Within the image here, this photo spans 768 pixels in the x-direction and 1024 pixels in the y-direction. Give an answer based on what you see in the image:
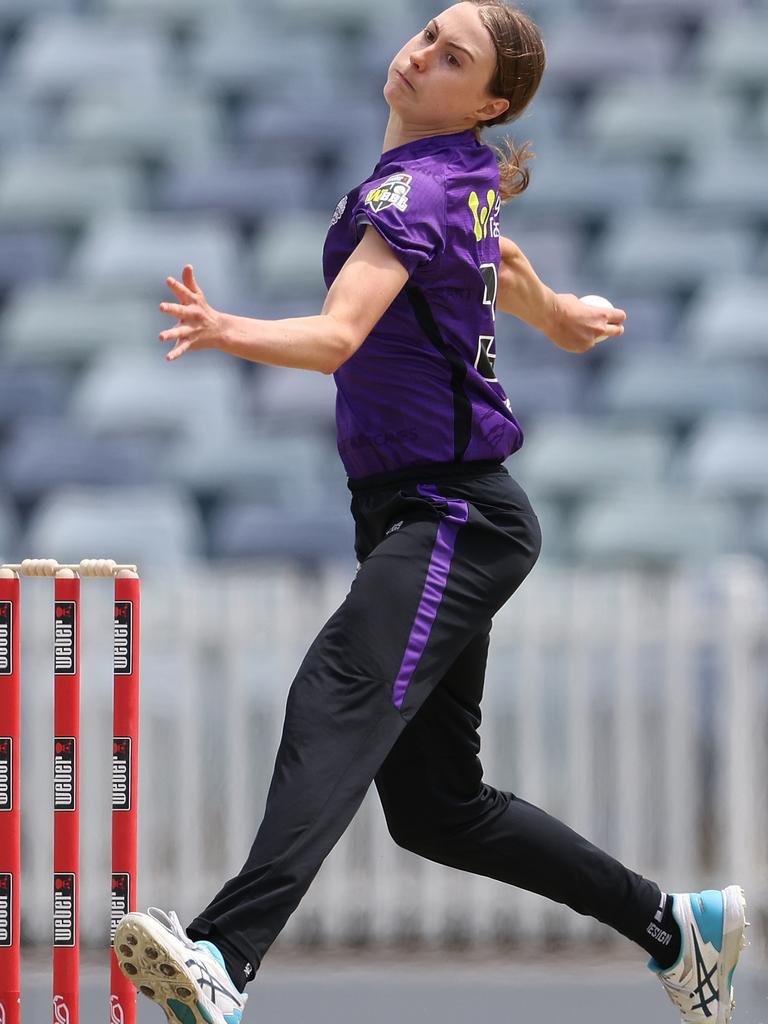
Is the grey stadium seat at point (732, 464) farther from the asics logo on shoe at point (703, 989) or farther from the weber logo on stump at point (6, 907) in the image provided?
the weber logo on stump at point (6, 907)

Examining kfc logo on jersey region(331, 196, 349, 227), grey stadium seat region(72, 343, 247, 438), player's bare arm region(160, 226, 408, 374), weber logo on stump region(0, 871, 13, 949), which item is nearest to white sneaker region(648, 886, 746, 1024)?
weber logo on stump region(0, 871, 13, 949)

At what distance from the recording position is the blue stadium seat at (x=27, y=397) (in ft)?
25.7

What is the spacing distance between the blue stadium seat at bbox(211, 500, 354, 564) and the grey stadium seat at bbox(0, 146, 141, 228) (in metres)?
2.10

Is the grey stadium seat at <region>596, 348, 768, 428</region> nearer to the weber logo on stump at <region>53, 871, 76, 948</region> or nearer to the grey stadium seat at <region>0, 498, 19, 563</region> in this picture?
the grey stadium seat at <region>0, 498, 19, 563</region>

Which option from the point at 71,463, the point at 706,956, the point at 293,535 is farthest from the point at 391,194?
the point at 71,463

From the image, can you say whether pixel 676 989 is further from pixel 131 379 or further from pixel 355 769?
pixel 131 379

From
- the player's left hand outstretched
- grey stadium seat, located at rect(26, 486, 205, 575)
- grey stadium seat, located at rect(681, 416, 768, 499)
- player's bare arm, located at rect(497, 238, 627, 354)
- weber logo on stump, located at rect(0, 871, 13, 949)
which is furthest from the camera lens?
grey stadium seat, located at rect(681, 416, 768, 499)

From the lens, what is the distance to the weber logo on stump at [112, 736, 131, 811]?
289 cm

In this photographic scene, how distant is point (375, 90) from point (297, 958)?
4.93 meters

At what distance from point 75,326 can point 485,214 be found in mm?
5409

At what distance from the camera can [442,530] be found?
2.76 m

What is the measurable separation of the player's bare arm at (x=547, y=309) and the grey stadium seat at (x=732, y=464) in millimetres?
4066

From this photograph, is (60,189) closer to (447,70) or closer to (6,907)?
(447,70)

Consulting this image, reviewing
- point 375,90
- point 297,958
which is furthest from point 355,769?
point 375,90
